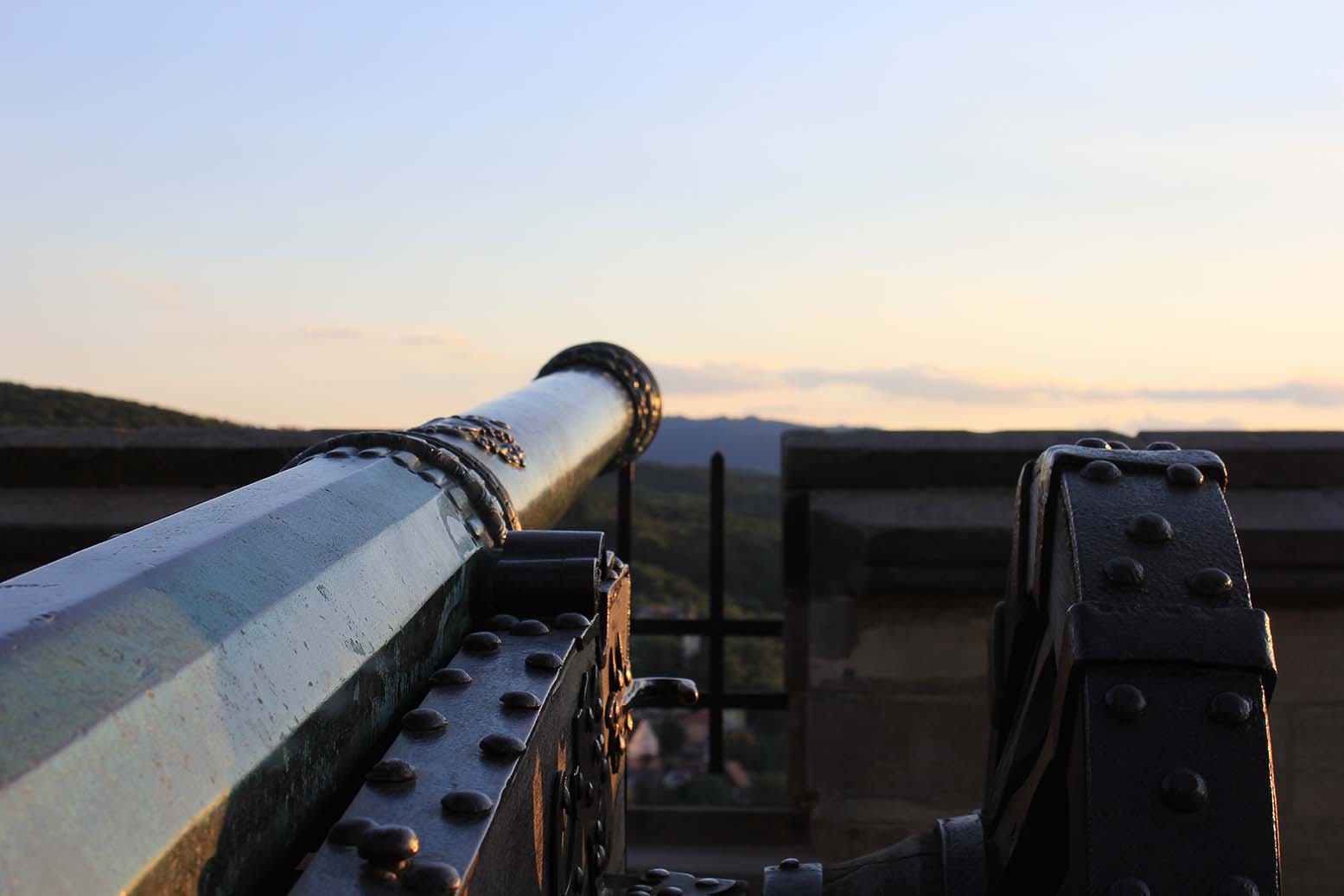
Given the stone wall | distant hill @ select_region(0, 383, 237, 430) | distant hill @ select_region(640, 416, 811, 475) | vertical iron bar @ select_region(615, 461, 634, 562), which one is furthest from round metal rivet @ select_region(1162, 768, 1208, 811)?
distant hill @ select_region(640, 416, 811, 475)

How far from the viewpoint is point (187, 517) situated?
1.73 m

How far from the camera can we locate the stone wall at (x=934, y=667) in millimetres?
4562

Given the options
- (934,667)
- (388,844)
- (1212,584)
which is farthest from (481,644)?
(934,667)

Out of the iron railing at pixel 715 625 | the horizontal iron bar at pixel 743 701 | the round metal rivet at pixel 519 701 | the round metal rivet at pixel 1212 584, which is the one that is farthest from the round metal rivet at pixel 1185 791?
the iron railing at pixel 715 625

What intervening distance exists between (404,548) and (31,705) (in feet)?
3.05

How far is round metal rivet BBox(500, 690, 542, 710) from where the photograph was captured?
1797mm

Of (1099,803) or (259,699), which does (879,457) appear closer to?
(1099,803)

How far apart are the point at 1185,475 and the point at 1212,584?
190mm

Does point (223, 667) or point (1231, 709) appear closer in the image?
point (223, 667)

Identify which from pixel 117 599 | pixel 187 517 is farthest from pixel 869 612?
pixel 117 599

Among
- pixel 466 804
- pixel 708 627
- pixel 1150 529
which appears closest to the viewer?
pixel 466 804

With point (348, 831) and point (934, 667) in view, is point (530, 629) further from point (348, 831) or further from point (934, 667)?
point (934, 667)

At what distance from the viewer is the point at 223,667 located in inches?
53.8

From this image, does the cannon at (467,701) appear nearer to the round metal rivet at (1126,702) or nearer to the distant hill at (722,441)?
the round metal rivet at (1126,702)
